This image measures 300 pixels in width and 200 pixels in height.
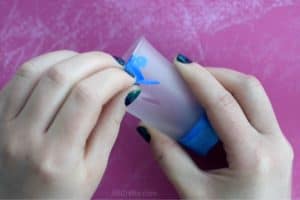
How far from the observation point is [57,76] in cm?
62

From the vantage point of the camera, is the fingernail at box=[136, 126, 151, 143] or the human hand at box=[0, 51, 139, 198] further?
the fingernail at box=[136, 126, 151, 143]

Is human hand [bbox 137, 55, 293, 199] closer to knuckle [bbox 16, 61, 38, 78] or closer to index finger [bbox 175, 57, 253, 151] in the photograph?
index finger [bbox 175, 57, 253, 151]

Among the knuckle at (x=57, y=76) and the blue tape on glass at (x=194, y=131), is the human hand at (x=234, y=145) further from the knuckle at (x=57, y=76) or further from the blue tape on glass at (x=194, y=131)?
the knuckle at (x=57, y=76)

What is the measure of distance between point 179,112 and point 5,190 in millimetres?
261

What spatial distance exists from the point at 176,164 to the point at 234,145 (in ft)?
0.30

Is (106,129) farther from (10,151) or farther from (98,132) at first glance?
(10,151)

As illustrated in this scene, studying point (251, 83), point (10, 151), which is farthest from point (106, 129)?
point (251, 83)

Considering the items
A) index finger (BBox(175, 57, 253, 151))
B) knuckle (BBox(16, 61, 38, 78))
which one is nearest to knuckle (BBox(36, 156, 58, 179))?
knuckle (BBox(16, 61, 38, 78))

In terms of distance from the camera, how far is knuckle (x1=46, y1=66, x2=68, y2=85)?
62 centimetres

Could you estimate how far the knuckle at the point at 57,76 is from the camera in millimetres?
618

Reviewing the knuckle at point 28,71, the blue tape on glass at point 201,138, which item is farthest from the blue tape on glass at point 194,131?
the knuckle at point 28,71

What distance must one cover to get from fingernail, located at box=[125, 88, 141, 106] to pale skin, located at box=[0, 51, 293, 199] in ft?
0.04

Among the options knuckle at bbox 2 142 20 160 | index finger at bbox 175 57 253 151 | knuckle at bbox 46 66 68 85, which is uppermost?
knuckle at bbox 46 66 68 85

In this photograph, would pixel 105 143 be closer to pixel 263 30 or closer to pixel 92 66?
pixel 92 66
